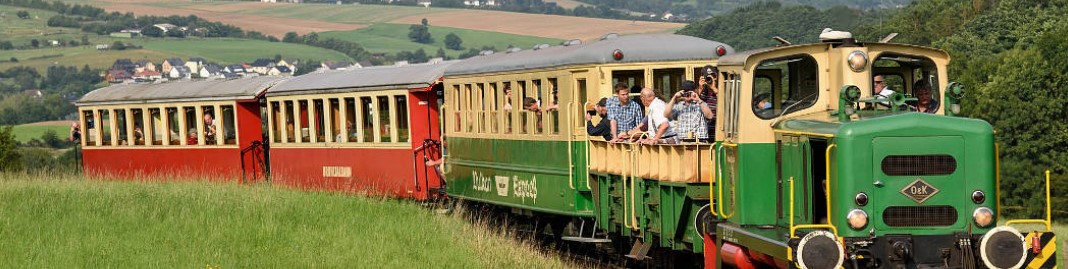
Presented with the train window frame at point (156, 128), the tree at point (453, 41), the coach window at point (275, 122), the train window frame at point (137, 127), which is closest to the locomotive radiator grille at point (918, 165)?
the coach window at point (275, 122)

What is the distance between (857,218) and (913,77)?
2.06m

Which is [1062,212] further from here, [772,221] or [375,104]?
[772,221]

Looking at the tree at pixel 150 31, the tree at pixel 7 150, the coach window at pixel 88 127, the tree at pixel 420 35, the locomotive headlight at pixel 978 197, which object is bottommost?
the tree at pixel 420 35

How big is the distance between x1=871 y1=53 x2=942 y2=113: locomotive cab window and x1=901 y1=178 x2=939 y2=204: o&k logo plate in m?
1.29

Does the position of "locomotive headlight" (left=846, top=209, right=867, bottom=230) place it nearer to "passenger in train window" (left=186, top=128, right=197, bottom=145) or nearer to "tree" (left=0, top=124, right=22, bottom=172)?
"passenger in train window" (left=186, top=128, right=197, bottom=145)

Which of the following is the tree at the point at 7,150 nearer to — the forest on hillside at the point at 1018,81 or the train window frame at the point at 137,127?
the train window frame at the point at 137,127

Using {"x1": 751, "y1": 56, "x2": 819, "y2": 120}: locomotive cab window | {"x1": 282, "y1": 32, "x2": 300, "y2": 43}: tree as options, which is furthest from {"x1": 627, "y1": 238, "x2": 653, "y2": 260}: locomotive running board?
{"x1": 282, "y1": 32, "x2": 300, "y2": 43}: tree

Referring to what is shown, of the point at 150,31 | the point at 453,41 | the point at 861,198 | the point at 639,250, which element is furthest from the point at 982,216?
the point at 150,31

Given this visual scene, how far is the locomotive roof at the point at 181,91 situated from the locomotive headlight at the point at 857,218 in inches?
791

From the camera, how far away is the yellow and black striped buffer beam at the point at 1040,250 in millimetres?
12906

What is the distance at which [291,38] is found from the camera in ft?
593

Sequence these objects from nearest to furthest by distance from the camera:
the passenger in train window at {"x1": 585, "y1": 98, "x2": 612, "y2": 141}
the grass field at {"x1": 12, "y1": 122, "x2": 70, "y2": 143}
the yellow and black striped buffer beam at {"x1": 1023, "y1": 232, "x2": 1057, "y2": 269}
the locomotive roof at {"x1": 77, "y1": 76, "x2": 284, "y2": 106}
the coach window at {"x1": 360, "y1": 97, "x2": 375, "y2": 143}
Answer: the yellow and black striped buffer beam at {"x1": 1023, "y1": 232, "x2": 1057, "y2": 269} < the passenger in train window at {"x1": 585, "y1": 98, "x2": 612, "y2": 141} < the coach window at {"x1": 360, "y1": 97, "x2": 375, "y2": 143} < the locomotive roof at {"x1": 77, "y1": 76, "x2": 284, "y2": 106} < the grass field at {"x1": 12, "y1": 122, "x2": 70, "y2": 143}

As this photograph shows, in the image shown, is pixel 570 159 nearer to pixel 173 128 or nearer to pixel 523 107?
pixel 523 107

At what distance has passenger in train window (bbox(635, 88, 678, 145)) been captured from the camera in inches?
673
